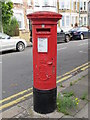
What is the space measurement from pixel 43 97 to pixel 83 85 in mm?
1846

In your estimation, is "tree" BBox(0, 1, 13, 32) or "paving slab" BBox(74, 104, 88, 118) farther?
"tree" BBox(0, 1, 13, 32)

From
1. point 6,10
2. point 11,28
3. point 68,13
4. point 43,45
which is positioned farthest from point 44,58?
point 68,13

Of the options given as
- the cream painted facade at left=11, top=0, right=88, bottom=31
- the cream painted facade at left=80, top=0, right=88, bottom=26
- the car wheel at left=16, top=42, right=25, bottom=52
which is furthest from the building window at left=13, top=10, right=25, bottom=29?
the cream painted facade at left=80, top=0, right=88, bottom=26

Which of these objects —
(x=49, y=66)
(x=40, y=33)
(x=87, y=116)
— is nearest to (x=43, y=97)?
(x=49, y=66)

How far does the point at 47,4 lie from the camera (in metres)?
23.2

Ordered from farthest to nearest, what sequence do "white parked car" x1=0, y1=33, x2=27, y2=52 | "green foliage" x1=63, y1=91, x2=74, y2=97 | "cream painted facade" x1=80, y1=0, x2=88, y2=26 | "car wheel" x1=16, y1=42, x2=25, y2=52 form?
"cream painted facade" x1=80, y1=0, x2=88, y2=26 → "car wheel" x1=16, y1=42, x2=25, y2=52 → "white parked car" x1=0, y1=33, x2=27, y2=52 → "green foliage" x1=63, y1=91, x2=74, y2=97

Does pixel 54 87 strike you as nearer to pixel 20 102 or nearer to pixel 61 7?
pixel 20 102

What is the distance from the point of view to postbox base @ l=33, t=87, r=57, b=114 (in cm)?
332

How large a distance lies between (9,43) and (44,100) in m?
8.31

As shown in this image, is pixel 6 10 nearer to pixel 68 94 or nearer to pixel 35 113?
pixel 68 94

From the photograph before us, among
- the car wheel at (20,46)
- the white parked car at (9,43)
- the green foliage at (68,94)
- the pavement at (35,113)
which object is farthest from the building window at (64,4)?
the pavement at (35,113)

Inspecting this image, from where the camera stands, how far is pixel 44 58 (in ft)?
10.5

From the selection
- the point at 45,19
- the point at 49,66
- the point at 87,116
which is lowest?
the point at 87,116

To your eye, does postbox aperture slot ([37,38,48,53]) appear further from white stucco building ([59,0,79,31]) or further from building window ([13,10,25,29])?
white stucco building ([59,0,79,31])
